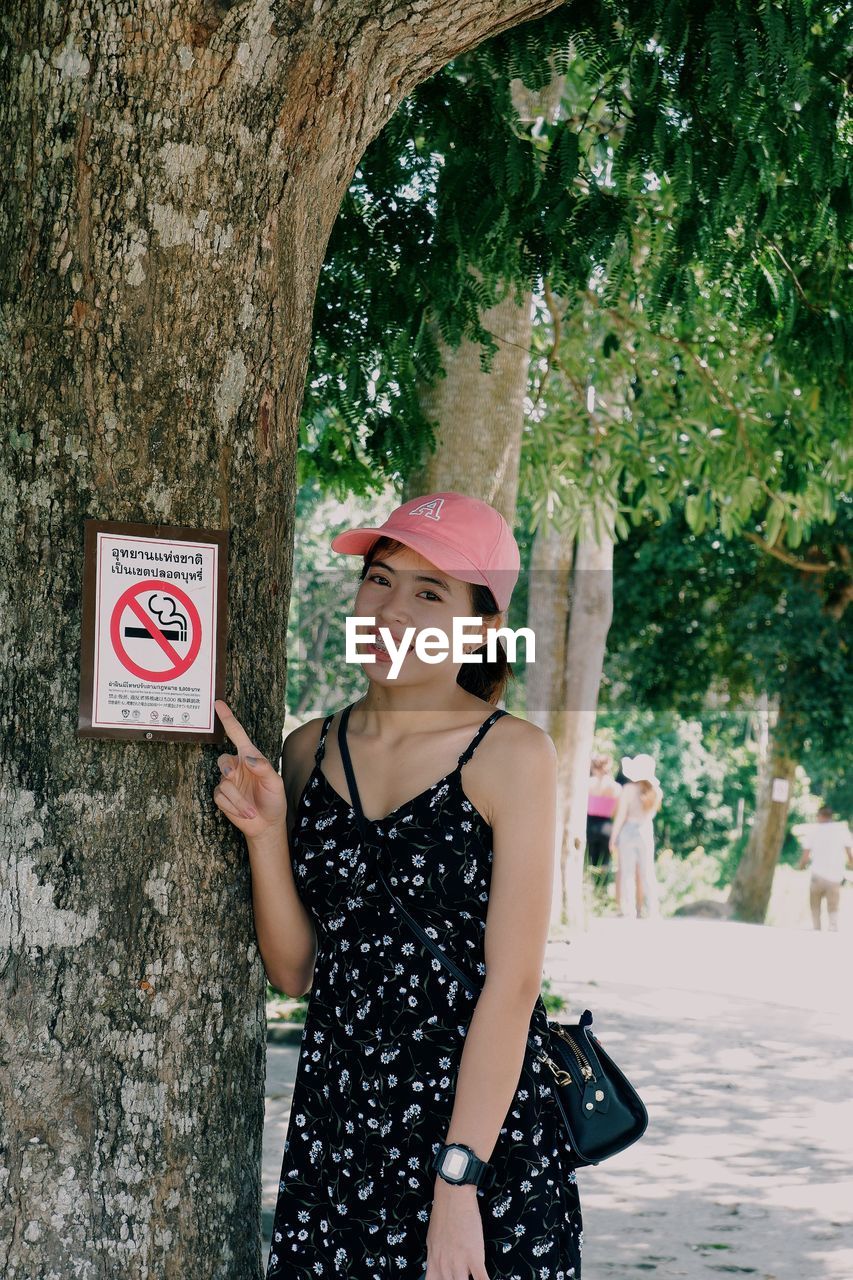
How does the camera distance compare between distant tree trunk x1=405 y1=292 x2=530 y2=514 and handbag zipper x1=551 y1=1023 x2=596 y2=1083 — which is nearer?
handbag zipper x1=551 y1=1023 x2=596 y2=1083

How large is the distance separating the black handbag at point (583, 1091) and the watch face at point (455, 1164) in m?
0.26

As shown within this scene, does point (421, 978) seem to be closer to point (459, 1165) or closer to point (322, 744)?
point (459, 1165)

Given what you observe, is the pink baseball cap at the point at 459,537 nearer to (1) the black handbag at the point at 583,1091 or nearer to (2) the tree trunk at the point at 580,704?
(1) the black handbag at the point at 583,1091

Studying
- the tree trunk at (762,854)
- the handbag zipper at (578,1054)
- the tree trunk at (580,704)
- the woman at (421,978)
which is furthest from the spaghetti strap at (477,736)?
the tree trunk at (762,854)

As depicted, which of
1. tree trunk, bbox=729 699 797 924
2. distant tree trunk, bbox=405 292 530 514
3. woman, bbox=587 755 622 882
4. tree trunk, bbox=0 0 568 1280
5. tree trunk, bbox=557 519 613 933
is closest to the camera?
tree trunk, bbox=0 0 568 1280

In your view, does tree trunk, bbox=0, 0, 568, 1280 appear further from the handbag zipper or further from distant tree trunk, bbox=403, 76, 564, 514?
distant tree trunk, bbox=403, 76, 564, 514

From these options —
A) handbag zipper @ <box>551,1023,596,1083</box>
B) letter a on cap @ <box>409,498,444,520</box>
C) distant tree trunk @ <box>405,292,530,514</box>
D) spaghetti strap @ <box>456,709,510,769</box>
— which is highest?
distant tree trunk @ <box>405,292,530,514</box>

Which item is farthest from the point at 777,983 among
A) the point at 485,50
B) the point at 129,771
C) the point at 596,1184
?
the point at 129,771

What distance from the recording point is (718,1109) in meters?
7.72

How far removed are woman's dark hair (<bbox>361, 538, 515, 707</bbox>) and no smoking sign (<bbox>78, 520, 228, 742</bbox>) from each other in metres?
0.36

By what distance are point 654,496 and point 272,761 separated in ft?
24.2

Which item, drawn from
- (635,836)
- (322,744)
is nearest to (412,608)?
(322,744)

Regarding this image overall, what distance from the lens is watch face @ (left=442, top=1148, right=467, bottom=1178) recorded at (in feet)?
7.38
